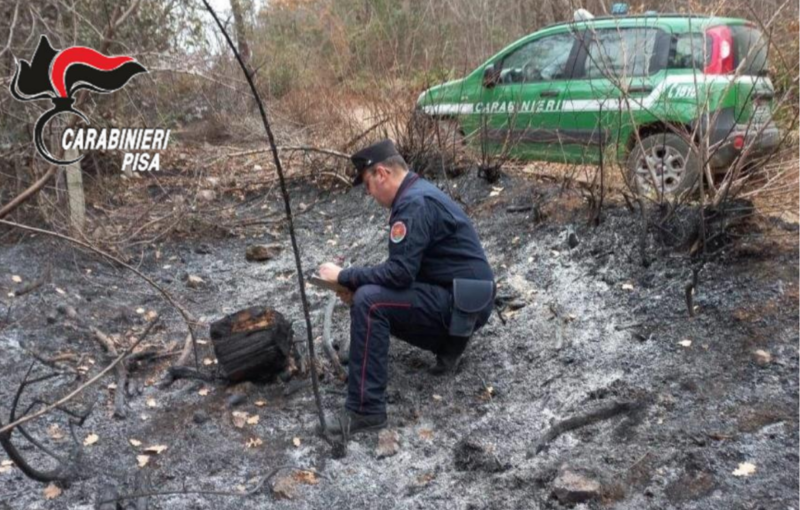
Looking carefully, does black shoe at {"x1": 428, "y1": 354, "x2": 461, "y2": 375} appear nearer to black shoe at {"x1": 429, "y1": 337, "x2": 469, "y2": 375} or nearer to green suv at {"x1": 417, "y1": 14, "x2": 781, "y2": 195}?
black shoe at {"x1": 429, "y1": 337, "x2": 469, "y2": 375}

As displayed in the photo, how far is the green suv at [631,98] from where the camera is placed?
14.5ft

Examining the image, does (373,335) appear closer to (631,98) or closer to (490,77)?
(631,98)

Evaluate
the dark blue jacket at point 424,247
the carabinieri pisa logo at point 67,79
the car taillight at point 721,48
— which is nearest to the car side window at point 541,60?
the car taillight at point 721,48

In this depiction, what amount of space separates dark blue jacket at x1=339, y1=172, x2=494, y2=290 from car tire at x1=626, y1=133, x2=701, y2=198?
5.09 feet

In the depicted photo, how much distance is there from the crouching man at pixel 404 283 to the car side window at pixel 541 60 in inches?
142

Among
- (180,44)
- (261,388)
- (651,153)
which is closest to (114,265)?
(261,388)

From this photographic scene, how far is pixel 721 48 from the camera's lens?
222 inches

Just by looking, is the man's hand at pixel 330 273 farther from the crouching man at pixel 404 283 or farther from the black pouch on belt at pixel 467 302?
the black pouch on belt at pixel 467 302

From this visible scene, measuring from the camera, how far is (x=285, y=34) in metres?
9.85

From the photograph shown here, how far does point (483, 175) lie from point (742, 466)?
4.32m

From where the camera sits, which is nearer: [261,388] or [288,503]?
[288,503]

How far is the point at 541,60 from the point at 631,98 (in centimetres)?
289

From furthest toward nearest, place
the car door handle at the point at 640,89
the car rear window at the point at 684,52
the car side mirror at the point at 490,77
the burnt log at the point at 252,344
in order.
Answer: the car side mirror at the point at 490,77 → the car rear window at the point at 684,52 → the car door handle at the point at 640,89 → the burnt log at the point at 252,344

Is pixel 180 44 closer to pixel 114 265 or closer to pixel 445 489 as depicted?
pixel 114 265
